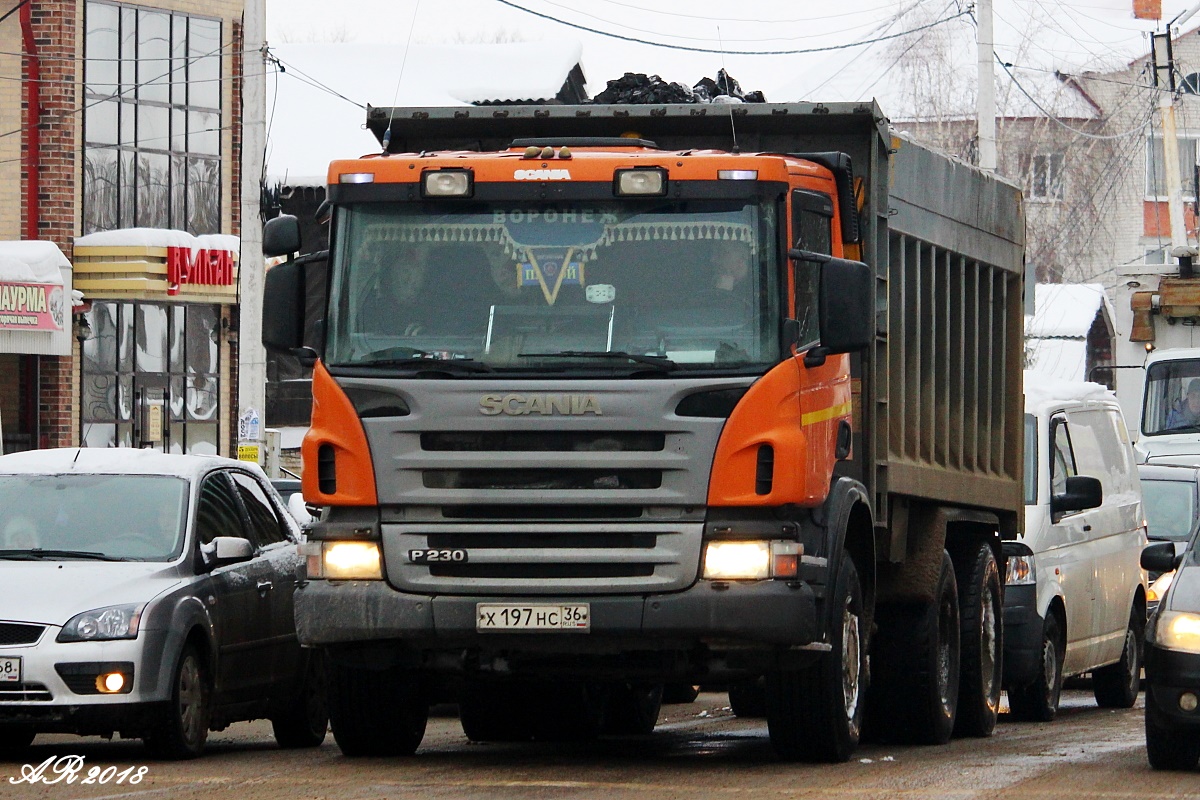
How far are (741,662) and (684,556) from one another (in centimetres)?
66

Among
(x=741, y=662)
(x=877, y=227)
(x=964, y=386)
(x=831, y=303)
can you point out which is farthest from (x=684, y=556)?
(x=964, y=386)

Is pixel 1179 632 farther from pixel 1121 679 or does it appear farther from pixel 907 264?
pixel 1121 679

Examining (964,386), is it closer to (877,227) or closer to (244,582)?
(877,227)

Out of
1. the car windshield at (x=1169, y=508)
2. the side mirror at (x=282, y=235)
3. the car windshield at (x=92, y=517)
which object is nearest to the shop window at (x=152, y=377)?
the car windshield at (x=1169, y=508)

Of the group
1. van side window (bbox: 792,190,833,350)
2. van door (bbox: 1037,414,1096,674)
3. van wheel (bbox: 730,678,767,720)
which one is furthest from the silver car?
van door (bbox: 1037,414,1096,674)

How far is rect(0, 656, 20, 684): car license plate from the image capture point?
34.9 feet

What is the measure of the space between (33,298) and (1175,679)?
2262cm

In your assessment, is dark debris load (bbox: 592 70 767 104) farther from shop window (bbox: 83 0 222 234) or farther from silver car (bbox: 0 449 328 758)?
shop window (bbox: 83 0 222 234)

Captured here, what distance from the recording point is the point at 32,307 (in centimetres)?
3080

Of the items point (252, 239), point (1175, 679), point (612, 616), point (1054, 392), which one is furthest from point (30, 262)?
point (1175, 679)

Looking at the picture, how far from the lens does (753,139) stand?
37.8 ft

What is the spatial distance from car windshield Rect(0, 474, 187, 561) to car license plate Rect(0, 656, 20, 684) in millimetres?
876

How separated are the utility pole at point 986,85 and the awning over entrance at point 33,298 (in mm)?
12470

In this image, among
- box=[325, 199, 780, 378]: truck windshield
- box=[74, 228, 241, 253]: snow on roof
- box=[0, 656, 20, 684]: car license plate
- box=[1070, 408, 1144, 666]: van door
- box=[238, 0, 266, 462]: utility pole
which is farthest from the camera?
box=[74, 228, 241, 253]: snow on roof
